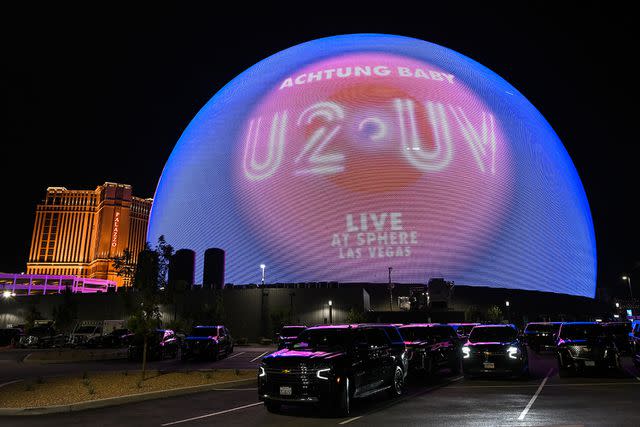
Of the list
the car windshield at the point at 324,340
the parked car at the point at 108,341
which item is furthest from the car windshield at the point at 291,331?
the parked car at the point at 108,341

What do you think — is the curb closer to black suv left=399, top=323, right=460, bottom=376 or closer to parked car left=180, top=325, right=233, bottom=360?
black suv left=399, top=323, right=460, bottom=376

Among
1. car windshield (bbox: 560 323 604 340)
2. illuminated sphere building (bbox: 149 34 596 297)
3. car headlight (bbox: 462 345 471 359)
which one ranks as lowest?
car headlight (bbox: 462 345 471 359)

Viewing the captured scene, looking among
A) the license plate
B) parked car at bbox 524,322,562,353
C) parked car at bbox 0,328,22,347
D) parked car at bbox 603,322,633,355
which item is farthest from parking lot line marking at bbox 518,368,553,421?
parked car at bbox 0,328,22,347

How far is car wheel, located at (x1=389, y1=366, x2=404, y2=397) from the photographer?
11.4 meters

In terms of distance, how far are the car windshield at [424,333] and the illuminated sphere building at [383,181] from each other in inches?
992

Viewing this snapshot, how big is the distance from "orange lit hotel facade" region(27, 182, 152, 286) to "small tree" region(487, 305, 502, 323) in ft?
486

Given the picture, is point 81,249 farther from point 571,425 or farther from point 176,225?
point 571,425

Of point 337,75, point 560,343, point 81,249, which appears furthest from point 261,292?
point 81,249

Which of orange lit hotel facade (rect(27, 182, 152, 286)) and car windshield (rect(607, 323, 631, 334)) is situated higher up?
orange lit hotel facade (rect(27, 182, 152, 286))

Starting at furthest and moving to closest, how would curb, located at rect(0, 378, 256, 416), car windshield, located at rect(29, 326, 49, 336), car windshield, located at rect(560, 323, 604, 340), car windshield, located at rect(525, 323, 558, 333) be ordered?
1. car windshield, located at rect(29, 326, 49, 336)
2. car windshield, located at rect(525, 323, 558, 333)
3. car windshield, located at rect(560, 323, 604, 340)
4. curb, located at rect(0, 378, 256, 416)

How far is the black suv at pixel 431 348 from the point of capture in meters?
14.9

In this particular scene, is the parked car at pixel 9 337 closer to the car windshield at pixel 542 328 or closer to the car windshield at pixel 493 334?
the car windshield at pixel 493 334

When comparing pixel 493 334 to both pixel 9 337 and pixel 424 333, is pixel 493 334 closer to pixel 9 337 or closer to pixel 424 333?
pixel 424 333

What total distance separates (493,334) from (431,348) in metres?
2.11
